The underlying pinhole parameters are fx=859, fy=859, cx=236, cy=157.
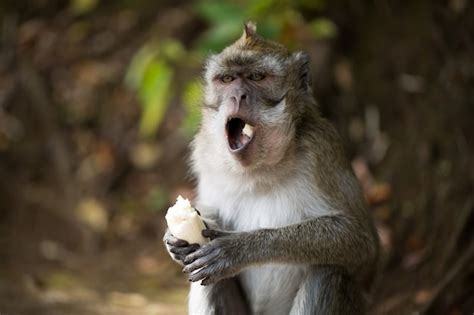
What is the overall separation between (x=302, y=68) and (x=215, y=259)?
1.44 m

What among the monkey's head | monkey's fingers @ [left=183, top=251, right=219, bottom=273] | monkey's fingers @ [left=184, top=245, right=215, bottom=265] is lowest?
monkey's fingers @ [left=183, top=251, right=219, bottom=273]

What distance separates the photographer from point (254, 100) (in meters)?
5.06

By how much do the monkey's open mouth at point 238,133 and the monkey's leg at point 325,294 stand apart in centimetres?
87

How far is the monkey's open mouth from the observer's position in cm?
505

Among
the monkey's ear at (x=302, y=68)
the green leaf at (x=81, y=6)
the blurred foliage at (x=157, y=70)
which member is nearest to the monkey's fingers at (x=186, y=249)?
the monkey's ear at (x=302, y=68)

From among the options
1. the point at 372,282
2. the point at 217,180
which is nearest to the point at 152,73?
the point at 217,180

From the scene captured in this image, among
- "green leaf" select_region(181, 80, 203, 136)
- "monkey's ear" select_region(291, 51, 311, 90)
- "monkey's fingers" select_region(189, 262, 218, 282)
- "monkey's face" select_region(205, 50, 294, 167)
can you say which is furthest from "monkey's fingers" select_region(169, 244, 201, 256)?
"monkey's ear" select_region(291, 51, 311, 90)

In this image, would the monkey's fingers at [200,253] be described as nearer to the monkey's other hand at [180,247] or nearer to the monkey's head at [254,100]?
the monkey's other hand at [180,247]

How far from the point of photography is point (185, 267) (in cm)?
469

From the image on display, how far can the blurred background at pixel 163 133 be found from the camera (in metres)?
7.45

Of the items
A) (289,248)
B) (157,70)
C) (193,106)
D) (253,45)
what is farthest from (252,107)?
(157,70)

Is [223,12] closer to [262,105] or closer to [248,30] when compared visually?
[248,30]

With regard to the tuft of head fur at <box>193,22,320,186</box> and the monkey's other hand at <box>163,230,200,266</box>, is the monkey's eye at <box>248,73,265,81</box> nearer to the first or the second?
the tuft of head fur at <box>193,22,320,186</box>

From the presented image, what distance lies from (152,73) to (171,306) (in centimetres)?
211
